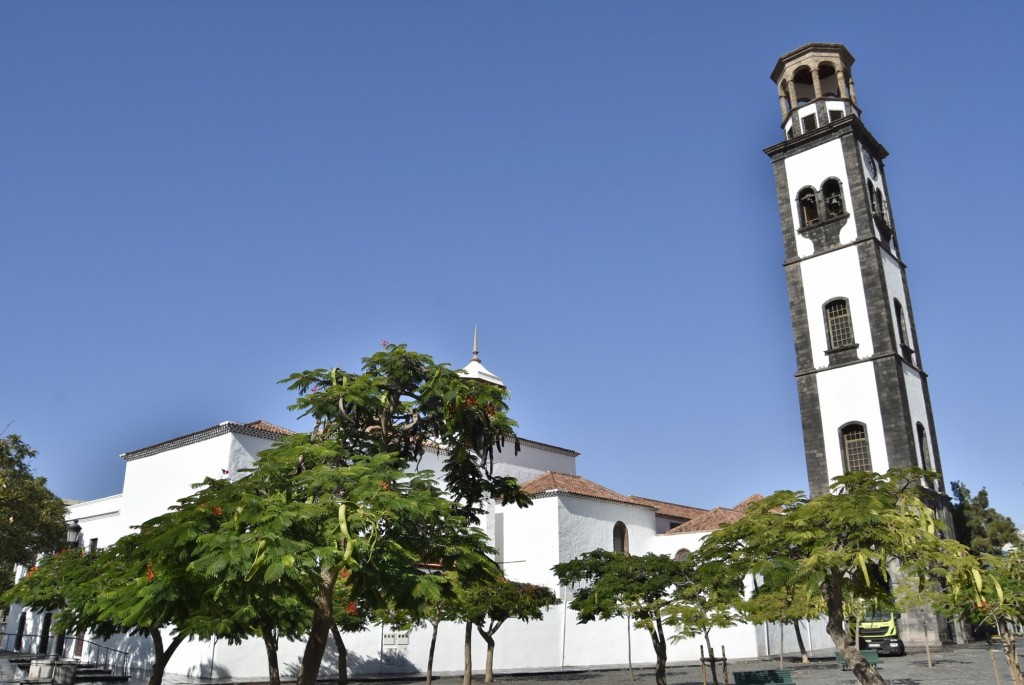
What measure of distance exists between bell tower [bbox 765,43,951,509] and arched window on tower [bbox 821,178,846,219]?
0.04 meters

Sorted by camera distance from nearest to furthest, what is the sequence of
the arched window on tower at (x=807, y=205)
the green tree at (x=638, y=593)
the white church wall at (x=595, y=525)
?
the green tree at (x=638, y=593), the white church wall at (x=595, y=525), the arched window on tower at (x=807, y=205)

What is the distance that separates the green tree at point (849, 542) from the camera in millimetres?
10008

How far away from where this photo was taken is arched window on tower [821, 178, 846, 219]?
3181cm

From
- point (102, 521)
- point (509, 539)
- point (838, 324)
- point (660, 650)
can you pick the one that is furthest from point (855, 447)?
point (102, 521)

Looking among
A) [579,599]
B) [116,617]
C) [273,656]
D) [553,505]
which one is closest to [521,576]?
[553,505]

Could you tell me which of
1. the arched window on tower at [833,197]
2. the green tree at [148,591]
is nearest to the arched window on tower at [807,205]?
the arched window on tower at [833,197]

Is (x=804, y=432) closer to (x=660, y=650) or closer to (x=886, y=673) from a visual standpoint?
(x=886, y=673)

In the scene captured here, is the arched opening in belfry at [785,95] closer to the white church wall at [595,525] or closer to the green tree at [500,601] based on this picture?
the white church wall at [595,525]

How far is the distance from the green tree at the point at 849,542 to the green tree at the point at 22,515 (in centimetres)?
2185

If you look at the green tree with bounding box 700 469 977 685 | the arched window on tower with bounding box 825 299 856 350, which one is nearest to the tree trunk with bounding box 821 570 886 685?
the green tree with bounding box 700 469 977 685

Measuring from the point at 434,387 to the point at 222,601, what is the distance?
5022 millimetres

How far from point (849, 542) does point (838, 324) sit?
71.7 feet

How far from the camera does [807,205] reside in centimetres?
3316

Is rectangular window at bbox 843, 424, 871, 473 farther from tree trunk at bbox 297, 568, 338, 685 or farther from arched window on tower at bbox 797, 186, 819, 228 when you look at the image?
tree trunk at bbox 297, 568, 338, 685
